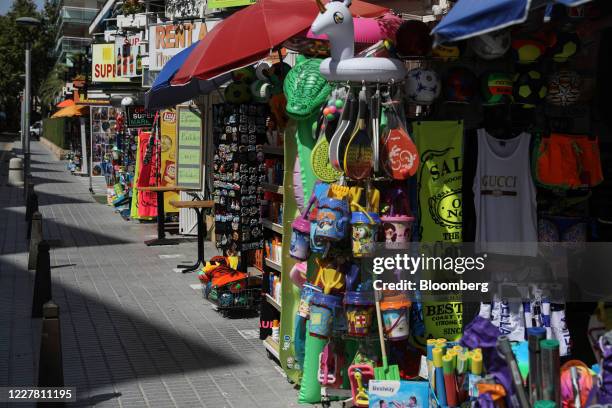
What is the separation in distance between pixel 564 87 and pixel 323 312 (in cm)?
260

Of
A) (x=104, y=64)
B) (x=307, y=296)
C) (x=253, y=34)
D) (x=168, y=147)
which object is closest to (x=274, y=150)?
(x=253, y=34)

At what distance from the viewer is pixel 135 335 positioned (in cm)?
962

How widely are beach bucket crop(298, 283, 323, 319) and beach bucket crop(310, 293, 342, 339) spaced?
0.05 m

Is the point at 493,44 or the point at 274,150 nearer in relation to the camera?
the point at 493,44

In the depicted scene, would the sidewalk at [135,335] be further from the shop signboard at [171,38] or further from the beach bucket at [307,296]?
the shop signboard at [171,38]

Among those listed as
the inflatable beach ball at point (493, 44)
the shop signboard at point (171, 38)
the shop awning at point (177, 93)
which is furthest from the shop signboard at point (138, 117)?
the inflatable beach ball at point (493, 44)

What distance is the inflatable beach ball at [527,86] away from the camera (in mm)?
6535

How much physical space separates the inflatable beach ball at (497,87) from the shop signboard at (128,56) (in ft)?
53.4

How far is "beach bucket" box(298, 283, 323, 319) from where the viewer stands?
6.51 meters

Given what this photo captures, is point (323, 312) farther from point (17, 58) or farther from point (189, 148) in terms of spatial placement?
point (17, 58)

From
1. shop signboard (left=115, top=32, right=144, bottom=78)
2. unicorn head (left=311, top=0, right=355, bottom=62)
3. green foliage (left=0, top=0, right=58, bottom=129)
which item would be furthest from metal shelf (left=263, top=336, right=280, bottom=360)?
green foliage (left=0, top=0, right=58, bottom=129)

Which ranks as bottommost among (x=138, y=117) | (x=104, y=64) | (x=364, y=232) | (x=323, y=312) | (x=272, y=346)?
(x=272, y=346)

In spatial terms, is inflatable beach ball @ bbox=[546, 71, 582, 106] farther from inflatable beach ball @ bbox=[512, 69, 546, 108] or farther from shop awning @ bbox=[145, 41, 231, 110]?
shop awning @ bbox=[145, 41, 231, 110]

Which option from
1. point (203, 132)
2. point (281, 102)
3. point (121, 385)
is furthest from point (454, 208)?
point (203, 132)
